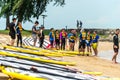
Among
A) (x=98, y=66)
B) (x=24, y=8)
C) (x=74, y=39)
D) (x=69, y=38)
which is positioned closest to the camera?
(x=98, y=66)

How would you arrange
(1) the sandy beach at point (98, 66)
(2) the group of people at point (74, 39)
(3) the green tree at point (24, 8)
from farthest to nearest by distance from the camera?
1. (3) the green tree at point (24, 8)
2. (2) the group of people at point (74, 39)
3. (1) the sandy beach at point (98, 66)

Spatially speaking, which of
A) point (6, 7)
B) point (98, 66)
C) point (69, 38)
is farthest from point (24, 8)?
point (98, 66)

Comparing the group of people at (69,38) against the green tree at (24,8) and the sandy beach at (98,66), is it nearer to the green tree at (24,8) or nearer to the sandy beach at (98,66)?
the sandy beach at (98,66)

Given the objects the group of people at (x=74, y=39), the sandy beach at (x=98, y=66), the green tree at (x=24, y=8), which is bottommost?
the sandy beach at (x=98, y=66)

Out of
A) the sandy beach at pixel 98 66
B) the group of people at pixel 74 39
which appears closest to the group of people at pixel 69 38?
the group of people at pixel 74 39

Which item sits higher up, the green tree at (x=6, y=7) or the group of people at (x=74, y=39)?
the green tree at (x=6, y=7)

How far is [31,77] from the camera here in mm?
10336

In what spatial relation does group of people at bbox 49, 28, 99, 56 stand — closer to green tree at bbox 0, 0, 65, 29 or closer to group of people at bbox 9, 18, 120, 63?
group of people at bbox 9, 18, 120, 63

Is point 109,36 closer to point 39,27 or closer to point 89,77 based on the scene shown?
point 39,27

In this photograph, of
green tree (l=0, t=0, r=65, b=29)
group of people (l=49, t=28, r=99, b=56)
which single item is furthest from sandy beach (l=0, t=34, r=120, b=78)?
green tree (l=0, t=0, r=65, b=29)

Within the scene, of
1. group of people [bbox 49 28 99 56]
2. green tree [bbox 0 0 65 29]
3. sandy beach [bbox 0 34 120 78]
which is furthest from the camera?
green tree [bbox 0 0 65 29]

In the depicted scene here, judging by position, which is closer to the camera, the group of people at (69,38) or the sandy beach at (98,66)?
the sandy beach at (98,66)

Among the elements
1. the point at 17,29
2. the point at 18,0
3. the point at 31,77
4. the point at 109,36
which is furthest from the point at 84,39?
the point at 109,36

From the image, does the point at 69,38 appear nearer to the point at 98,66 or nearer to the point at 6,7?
the point at 98,66
